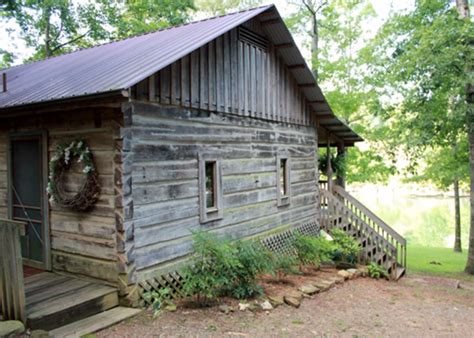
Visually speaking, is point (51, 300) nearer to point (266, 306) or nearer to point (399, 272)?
point (266, 306)

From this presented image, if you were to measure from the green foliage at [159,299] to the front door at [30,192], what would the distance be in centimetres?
211

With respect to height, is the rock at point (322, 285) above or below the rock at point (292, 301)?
below

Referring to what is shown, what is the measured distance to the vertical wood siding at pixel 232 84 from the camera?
23.0 feet

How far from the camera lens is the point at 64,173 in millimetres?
6648

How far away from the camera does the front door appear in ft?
23.2

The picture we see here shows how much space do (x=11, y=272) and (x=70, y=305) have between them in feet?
2.96

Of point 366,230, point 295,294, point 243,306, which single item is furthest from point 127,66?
point 366,230

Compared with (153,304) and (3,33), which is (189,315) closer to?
(153,304)

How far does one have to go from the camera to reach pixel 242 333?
18.4ft

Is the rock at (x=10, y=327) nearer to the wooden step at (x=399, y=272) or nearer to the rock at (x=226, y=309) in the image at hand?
the rock at (x=226, y=309)

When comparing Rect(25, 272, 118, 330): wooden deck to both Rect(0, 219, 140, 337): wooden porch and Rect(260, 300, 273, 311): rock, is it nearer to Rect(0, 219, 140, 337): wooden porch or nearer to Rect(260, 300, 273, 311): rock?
Rect(0, 219, 140, 337): wooden porch

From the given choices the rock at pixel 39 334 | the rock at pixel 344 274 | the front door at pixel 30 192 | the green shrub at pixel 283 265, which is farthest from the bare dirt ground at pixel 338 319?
the front door at pixel 30 192

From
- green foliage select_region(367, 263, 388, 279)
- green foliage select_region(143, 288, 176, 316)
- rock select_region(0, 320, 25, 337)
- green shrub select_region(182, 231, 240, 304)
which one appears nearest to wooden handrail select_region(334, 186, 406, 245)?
green foliage select_region(367, 263, 388, 279)

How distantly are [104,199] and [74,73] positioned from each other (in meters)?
2.78
